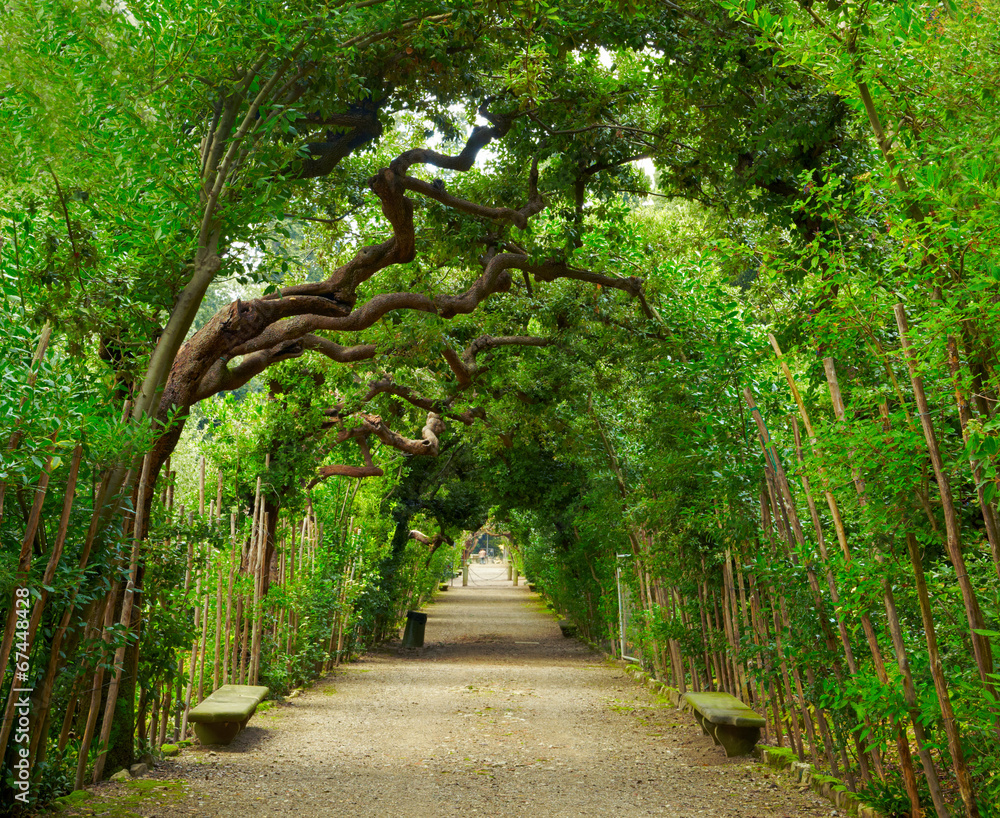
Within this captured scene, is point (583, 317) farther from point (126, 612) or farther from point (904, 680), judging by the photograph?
point (904, 680)

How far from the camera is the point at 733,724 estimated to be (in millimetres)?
5500

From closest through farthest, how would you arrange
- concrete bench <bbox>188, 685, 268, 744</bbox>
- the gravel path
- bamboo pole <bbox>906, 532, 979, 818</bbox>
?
bamboo pole <bbox>906, 532, 979, 818</bbox>
the gravel path
concrete bench <bbox>188, 685, 268, 744</bbox>

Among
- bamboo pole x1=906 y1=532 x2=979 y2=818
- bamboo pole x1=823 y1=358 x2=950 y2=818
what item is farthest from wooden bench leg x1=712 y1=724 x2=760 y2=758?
bamboo pole x1=906 y1=532 x2=979 y2=818

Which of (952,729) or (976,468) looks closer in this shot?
(976,468)

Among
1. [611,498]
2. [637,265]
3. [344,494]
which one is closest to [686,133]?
[637,265]

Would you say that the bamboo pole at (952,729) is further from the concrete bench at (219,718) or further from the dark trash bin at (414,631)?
the dark trash bin at (414,631)

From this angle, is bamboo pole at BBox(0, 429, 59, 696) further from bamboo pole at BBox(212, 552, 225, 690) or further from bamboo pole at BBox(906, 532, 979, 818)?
bamboo pole at BBox(212, 552, 225, 690)

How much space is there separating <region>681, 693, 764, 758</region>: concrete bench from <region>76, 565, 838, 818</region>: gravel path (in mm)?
116

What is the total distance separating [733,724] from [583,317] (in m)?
4.94

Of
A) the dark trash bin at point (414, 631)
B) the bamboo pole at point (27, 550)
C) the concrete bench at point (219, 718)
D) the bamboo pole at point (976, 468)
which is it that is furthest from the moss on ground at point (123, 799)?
the dark trash bin at point (414, 631)

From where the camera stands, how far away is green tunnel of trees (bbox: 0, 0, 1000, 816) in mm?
2631

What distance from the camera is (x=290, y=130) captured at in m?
3.40

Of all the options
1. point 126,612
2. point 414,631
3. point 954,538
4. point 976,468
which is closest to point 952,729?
point 954,538

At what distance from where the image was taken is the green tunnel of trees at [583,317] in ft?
8.63
